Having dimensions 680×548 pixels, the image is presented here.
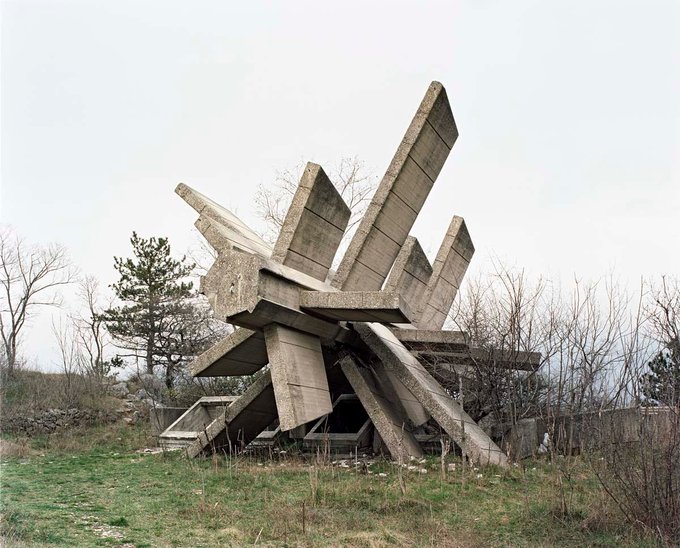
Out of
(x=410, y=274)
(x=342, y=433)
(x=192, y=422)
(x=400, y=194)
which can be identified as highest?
(x=400, y=194)

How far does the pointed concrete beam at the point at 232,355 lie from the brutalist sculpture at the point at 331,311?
0.02m

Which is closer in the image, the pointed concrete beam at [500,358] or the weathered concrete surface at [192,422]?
the pointed concrete beam at [500,358]

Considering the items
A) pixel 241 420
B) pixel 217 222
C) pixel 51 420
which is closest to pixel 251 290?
pixel 217 222

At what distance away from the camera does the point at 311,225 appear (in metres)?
10.7

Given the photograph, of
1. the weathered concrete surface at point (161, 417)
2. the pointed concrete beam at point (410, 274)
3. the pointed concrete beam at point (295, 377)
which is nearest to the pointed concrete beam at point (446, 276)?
the pointed concrete beam at point (410, 274)

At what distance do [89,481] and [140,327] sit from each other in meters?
17.0

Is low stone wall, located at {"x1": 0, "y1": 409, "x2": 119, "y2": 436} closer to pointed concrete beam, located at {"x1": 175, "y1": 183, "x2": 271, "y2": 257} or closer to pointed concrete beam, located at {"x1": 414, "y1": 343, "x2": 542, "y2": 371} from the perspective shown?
pointed concrete beam, located at {"x1": 175, "y1": 183, "x2": 271, "y2": 257}

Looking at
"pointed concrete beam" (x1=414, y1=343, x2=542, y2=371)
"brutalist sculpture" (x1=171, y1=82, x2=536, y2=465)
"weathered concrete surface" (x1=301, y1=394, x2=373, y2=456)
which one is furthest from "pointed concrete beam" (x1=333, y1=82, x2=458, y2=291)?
"weathered concrete surface" (x1=301, y1=394, x2=373, y2=456)

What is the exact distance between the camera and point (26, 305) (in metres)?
30.5

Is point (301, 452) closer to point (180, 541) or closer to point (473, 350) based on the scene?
point (473, 350)

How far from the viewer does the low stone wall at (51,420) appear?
16.9 m

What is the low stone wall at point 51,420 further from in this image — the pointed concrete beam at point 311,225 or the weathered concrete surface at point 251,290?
the pointed concrete beam at point 311,225

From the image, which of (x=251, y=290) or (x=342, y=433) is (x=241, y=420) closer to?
(x=342, y=433)

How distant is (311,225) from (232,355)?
2.60 metres
